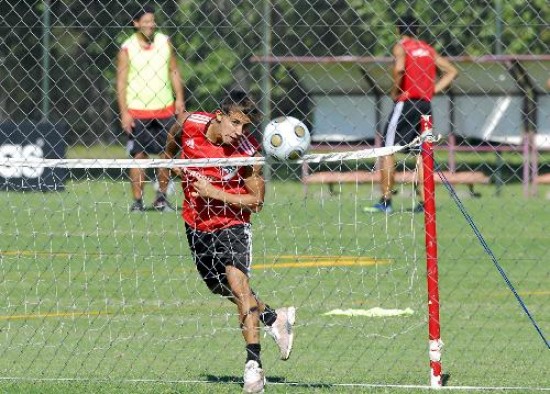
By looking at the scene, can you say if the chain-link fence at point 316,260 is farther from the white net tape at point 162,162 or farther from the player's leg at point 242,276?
the white net tape at point 162,162

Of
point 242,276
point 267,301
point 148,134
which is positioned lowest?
point 267,301

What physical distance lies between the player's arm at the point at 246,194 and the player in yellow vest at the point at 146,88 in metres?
5.64

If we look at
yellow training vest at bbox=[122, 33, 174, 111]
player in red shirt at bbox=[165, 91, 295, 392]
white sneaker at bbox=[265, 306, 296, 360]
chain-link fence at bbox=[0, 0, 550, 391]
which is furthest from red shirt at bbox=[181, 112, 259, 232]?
yellow training vest at bbox=[122, 33, 174, 111]

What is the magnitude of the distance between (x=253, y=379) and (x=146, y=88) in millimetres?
7637

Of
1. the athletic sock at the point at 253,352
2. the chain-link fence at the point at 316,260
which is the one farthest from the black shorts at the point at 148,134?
the athletic sock at the point at 253,352

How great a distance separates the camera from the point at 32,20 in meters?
19.3

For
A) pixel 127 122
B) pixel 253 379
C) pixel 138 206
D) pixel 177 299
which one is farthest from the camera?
pixel 127 122

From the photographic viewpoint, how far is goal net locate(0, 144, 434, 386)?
8.18 m

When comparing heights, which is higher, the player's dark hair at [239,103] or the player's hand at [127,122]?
the player's dark hair at [239,103]

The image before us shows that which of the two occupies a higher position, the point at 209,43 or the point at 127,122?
the point at 127,122

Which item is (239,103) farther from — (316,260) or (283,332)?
(316,260)

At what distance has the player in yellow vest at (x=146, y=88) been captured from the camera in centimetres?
1378

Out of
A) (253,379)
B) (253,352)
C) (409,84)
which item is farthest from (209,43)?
(253,379)

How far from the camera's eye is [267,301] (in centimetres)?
1041
